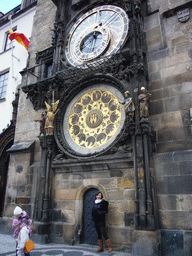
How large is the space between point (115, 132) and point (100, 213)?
2575 mm

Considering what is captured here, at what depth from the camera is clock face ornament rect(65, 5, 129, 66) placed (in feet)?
28.6

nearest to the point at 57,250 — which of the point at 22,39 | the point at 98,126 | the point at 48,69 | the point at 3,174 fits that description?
the point at 98,126

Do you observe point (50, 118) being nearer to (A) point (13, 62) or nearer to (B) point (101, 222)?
(B) point (101, 222)

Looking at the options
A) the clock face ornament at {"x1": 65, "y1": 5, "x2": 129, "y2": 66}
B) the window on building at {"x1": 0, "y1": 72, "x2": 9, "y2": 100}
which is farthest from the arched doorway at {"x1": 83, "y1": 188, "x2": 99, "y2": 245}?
the window on building at {"x1": 0, "y1": 72, "x2": 9, "y2": 100}

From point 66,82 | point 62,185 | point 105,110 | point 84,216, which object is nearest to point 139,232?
point 84,216

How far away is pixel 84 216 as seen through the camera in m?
7.32

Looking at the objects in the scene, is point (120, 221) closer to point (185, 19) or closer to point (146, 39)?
point (146, 39)

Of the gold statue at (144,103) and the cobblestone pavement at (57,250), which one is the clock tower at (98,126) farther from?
the cobblestone pavement at (57,250)

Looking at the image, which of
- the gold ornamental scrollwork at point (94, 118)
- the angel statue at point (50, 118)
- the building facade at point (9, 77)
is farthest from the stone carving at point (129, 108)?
the building facade at point (9, 77)

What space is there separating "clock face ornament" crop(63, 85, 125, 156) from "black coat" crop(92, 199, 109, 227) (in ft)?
5.83

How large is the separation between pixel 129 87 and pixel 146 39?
6.73 ft

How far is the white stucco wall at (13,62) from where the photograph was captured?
13.1 m

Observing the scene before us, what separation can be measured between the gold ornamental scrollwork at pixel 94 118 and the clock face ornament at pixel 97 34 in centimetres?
168

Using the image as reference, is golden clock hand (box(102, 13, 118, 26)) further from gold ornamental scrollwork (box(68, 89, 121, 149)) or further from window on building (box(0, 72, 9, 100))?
window on building (box(0, 72, 9, 100))
